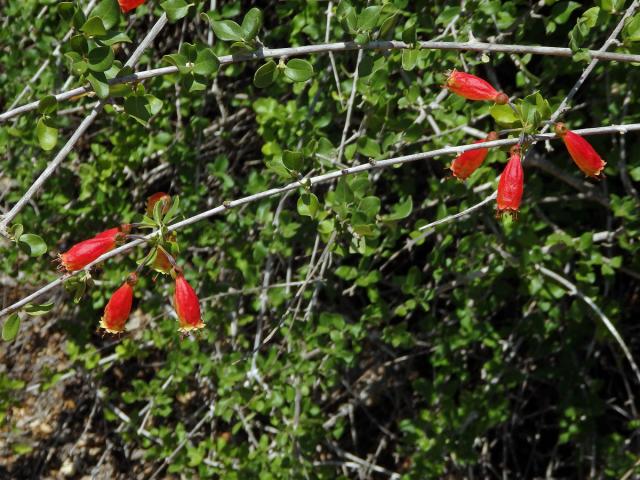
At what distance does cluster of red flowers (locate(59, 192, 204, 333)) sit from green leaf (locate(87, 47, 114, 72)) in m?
0.30

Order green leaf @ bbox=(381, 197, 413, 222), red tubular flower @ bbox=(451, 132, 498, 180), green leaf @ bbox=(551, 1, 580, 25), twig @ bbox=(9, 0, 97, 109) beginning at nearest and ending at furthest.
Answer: red tubular flower @ bbox=(451, 132, 498, 180), green leaf @ bbox=(381, 197, 413, 222), green leaf @ bbox=(551, 1, 580, 25), twig @ bbox=(9, 0, 97, 109)

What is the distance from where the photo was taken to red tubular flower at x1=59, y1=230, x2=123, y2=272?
180cm

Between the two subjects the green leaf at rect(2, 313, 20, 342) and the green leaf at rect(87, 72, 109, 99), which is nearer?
the green leaf at rect(87, 72, 109, 99)

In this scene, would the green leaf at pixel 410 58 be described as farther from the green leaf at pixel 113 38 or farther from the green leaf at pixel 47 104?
the green leaf at pixel 47 104

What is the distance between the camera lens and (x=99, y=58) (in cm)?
161

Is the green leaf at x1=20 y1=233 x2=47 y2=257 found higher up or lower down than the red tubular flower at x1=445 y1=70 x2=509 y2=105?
lower down

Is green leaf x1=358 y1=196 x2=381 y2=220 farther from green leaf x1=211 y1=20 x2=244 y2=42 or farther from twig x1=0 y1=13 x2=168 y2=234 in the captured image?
twig x1=0 y1=13 x2=168 y2=234

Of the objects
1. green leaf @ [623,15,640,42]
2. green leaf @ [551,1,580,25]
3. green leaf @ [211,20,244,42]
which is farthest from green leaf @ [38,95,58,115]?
green leaf @ [551,1,580,25]

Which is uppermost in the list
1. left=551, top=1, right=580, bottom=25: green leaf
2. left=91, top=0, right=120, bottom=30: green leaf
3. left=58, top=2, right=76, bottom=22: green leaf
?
left=58, top=2, right=76, bottom=22: green leaf

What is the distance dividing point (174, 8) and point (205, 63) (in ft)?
0.43

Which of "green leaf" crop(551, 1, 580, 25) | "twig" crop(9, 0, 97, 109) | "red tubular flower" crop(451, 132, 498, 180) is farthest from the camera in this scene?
"twig" crop(9, 0, 97, 109)

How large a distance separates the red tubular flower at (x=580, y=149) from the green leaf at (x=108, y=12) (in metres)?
0.92

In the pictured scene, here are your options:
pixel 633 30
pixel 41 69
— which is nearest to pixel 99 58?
pixel 633 30

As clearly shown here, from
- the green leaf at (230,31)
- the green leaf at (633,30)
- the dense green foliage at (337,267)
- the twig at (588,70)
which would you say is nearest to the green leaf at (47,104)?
the green leaf at (230,31)
